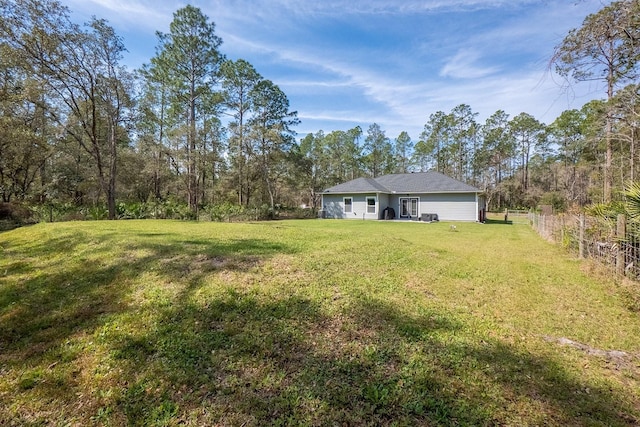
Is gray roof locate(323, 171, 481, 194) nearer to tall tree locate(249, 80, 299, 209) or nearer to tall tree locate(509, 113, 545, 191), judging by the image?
tall tree locate(249, 80, 299, 209)

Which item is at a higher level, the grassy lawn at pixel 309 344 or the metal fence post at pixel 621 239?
the metal fence post at pixel 621 239

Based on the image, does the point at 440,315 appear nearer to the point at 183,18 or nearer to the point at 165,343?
the point at 165,343

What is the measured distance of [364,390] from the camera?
2.52 metres

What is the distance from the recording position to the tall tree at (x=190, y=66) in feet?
68.0

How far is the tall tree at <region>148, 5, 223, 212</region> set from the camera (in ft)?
68.0

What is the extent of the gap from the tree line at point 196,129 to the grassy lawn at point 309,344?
343cm

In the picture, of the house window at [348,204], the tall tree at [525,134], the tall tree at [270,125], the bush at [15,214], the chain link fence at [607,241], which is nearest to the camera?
the chain link fence at [607,241]

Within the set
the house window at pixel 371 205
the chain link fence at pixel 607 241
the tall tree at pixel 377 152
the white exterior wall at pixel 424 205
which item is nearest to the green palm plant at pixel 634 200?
the chain link fence at pixel 607 241

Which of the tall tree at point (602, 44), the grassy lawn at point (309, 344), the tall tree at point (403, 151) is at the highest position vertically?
the tall tree at point (403, 151)

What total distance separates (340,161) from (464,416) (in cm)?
3942

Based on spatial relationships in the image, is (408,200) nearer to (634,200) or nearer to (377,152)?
(634,200)

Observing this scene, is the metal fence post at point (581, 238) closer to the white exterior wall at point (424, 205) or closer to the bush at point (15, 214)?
the white exterior wall at point (424, 205)

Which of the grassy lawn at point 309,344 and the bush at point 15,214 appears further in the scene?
the bush at point 15,214

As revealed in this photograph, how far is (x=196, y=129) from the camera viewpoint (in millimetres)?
20750
